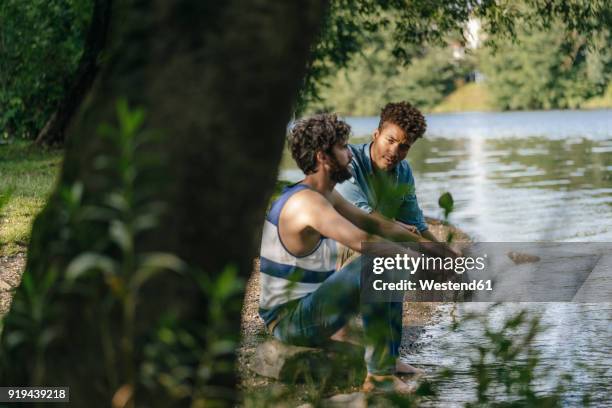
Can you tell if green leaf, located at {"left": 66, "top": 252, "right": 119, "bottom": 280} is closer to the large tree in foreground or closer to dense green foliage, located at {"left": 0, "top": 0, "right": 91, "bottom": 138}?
the large tree in foreground

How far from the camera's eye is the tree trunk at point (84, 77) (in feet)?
62.1

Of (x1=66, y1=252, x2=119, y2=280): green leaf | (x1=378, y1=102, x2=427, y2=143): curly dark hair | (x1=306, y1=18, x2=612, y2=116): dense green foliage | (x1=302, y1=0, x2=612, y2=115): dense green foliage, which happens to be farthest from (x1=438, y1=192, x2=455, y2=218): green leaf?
(x1=306, y1=18, x2=612, y2=116): dense green foliage

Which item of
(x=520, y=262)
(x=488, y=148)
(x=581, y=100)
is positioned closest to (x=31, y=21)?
(x=520, y=262)

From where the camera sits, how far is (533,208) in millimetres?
18844

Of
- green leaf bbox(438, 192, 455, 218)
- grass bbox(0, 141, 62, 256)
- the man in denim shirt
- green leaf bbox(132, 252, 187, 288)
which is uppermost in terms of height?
grass bbox(0, 141, 62, 256)

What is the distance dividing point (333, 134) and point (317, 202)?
378 mm

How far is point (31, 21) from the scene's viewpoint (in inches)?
803

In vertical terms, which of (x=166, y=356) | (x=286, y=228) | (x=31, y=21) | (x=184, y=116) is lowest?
(x=166, y=356)

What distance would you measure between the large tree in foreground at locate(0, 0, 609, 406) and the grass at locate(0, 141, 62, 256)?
1380 millimetres

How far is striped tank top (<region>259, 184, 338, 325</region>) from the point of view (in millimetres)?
5484

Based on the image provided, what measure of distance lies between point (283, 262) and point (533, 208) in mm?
13885

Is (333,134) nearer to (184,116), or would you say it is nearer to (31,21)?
(184,116)

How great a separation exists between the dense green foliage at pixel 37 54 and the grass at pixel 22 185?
0.80 meters

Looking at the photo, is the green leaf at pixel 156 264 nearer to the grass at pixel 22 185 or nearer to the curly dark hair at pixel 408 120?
the grass at pixel 22 185
